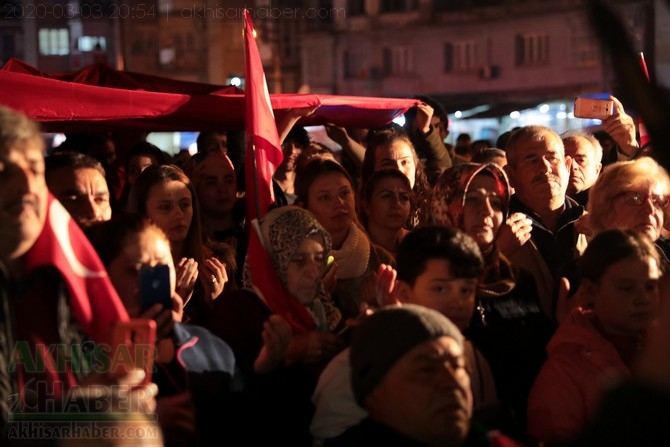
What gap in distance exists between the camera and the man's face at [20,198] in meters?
3.00

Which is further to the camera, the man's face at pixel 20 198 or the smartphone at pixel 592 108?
the smartphone at pixel 592 108

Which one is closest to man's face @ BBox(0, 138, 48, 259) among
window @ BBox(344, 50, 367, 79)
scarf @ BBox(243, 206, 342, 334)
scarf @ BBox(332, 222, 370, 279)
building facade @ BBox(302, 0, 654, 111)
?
scarf @ BBox(243, 206, 342, 334)

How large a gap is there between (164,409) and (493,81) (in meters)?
44.8

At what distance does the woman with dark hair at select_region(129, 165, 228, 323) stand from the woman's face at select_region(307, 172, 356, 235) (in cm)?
61

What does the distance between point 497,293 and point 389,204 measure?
118cm

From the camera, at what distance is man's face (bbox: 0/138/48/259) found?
2996 mm

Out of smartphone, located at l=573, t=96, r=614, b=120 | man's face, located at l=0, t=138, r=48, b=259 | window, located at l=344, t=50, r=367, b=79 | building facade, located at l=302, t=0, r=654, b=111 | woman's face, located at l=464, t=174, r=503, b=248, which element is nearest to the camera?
man's face, located at l=0, t=138, r=48, b=259

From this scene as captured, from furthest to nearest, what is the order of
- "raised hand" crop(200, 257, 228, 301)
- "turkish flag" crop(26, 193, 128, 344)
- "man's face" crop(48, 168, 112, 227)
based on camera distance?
"raised hand" crop(200, 257, 228, 301) < "man's face" crop(48, 168, 112, 227) < "turkish flag" crop(26, 193, 128, 344)

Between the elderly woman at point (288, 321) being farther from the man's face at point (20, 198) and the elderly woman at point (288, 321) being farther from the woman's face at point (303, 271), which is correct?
the man's face at point (20, 198)

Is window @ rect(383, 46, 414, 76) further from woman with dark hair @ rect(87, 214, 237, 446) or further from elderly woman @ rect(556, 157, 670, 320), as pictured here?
woman with dark hair @ rect(87, 214, 237, 446)

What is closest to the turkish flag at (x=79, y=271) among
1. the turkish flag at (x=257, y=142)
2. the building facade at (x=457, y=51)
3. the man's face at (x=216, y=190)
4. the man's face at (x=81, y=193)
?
the man's face at (x=81, y=193)

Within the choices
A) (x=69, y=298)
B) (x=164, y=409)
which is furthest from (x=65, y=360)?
(x=164, y=409)

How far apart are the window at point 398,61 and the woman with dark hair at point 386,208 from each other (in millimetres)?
44954

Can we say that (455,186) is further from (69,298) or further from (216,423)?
(69,298)
